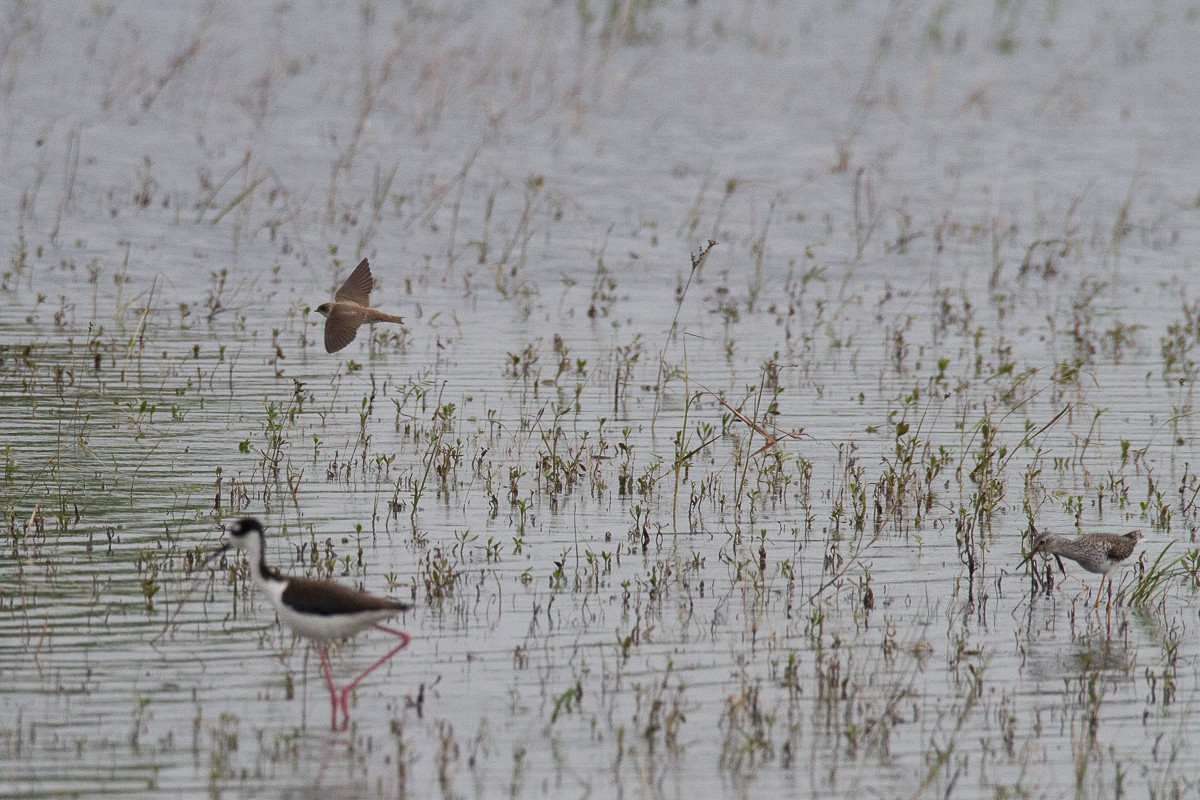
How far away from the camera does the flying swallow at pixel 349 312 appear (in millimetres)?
11172

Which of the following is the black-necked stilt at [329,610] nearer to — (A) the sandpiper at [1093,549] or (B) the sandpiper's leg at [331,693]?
(B) the sandpiper's leg at [331,693]

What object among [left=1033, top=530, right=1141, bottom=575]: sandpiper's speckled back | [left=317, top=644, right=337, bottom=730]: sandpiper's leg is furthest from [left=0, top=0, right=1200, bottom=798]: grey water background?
[left=1033, top=530, right=1141, bottom=575]: sandpiper's speckled back

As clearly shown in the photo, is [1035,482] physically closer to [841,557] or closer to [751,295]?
[841,557]

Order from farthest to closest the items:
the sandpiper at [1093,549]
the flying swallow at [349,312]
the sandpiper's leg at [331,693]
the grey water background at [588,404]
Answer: the flying swallow at [349,312]
the sandpiper at [1093,549]
the grey water background at [588,404]
the sandpiper's leg at [331,693]

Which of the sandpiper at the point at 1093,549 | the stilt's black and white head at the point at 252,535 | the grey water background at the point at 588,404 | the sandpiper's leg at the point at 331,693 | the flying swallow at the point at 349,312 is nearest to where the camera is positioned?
the sandpiper's leg at the point at 331,693

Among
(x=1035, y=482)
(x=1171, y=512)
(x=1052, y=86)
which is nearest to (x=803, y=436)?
(x=1035, y=482)

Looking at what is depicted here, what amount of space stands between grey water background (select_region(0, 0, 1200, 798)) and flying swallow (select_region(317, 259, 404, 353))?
0.53m

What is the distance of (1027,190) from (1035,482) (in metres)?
13.5

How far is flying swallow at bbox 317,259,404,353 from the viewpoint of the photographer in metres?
11.2

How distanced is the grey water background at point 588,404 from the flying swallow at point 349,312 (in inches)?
20.9

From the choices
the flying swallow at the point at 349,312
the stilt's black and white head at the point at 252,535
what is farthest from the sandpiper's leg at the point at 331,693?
the flying swallow at the point at 349,312

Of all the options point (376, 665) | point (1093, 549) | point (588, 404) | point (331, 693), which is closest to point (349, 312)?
point (588, 404)

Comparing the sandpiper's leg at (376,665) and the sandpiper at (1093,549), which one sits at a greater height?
the sandpiper at (1093,549)

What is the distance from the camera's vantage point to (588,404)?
40.9ft
